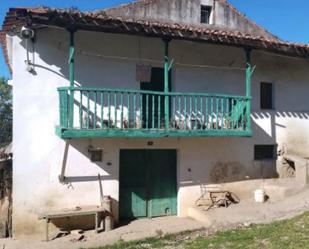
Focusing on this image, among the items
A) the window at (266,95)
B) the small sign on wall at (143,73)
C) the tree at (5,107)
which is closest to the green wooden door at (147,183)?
the small sign on wall at (143,73)

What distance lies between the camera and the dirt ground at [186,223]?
8.99 m

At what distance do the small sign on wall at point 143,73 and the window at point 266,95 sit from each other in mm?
4357

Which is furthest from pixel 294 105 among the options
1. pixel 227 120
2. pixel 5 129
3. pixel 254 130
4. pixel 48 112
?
pixel 5 129

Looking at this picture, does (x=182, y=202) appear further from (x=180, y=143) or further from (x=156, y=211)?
(x=180, y=143)

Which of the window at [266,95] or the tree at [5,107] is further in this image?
the tree at [5,107]

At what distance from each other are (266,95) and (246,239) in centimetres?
639

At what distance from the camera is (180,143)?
37.2 feet

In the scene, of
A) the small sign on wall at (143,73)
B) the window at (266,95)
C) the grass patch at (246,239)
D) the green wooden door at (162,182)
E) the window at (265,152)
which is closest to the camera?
the grass patch at (246,239)

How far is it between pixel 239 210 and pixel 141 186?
289 centimetres

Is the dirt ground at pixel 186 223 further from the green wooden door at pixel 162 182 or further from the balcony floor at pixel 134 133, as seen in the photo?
the balcony floor at pixel 134 133

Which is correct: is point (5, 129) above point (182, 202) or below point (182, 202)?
above

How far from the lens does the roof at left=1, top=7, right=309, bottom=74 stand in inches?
334

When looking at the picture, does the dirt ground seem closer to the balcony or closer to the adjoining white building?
the adjoining white building

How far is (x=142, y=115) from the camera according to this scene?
10336 millimetres
